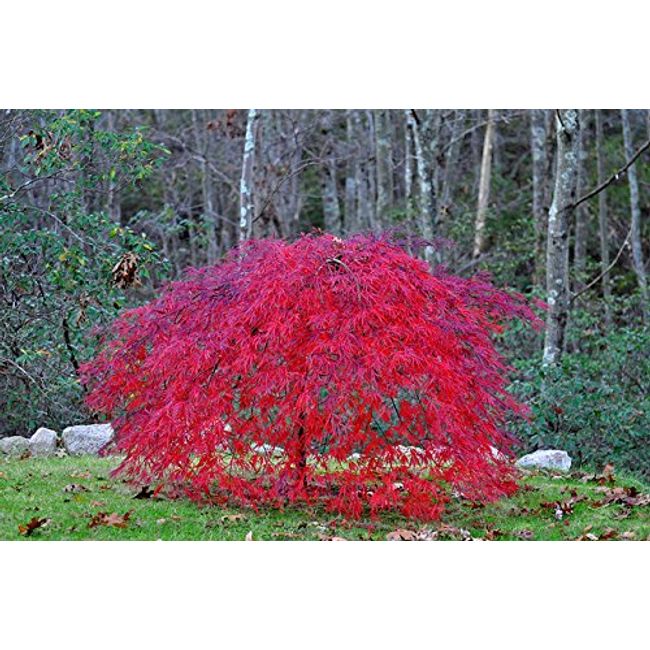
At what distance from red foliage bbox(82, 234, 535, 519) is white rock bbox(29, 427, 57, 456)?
1.68 meters

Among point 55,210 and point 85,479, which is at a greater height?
point 55,210

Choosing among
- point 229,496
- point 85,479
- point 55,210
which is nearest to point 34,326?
point 55,210

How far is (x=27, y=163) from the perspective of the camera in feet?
25.8

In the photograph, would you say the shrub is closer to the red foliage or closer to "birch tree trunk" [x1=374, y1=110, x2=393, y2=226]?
the red foliage

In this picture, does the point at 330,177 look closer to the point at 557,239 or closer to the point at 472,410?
the point at 557,239

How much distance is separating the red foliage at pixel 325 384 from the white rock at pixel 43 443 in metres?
1.68

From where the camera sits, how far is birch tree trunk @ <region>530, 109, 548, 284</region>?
10.3 metres

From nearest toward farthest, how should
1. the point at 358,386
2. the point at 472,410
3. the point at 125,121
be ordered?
the point at 358,386
the point at 472,410
the point at 125,121

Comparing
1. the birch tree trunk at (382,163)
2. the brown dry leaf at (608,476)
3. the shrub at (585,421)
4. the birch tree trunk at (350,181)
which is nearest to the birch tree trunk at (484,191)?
the birch tree trunk at (382,163)

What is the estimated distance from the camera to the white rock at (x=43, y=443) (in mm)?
6758

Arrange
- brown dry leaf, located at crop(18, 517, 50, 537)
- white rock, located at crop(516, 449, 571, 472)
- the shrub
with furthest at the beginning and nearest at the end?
the shrub, white rock, located at crop(516, 449, 571, 472), brown dry leaf, located at crop(18, 517, 50, 537)

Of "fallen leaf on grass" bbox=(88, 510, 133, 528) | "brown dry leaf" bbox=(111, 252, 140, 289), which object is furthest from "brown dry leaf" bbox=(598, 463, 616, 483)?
"brown dry leaf" bbox=(111, 252, 140, 289)

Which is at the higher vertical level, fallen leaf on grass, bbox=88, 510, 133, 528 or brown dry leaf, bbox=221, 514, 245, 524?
fallen leaf on grass, bbox=88, 510, 133, 528

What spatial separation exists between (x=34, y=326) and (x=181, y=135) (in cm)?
683
